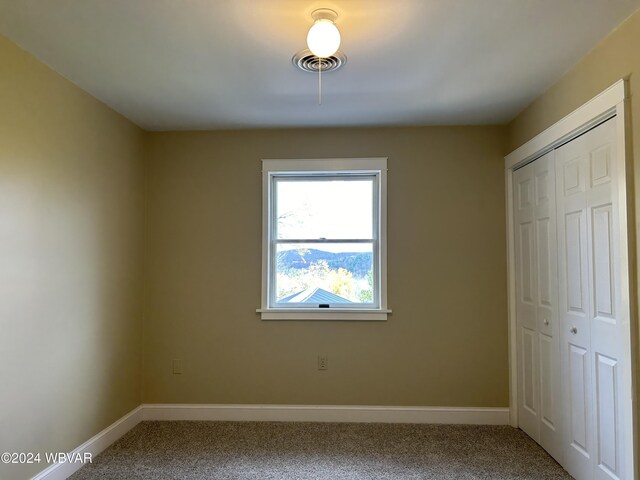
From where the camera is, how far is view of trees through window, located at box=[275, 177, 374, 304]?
3.44 meters

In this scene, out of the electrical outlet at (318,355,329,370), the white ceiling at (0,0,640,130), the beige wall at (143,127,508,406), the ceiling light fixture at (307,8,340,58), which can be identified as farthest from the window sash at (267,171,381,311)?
the ceiling light fixture at (307,8,340,58)

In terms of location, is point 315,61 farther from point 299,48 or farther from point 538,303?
point 538,303

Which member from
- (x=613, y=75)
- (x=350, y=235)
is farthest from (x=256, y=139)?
(x=613, y=75)

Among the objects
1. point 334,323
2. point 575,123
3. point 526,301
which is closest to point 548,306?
point 526,301

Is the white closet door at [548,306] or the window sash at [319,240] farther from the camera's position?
the window sash at [319,240]

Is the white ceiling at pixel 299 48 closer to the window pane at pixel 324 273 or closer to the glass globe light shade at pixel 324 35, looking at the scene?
Result: the glass globe light shade at pixel 324 35

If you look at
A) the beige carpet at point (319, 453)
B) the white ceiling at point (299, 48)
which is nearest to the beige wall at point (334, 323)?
the beige carpet at point (319, 453)

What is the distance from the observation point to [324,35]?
1.82m

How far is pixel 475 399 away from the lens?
3.26 metres

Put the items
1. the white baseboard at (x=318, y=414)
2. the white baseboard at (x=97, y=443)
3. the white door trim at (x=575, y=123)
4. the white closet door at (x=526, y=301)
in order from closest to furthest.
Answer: the white door trim at (x=575, y=123) → the white baseboard at (x=97, y=443) → the white closet door at (x=526, y=301) → the white baseboard at (x=318, y=414)

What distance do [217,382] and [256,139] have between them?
80.0 inches

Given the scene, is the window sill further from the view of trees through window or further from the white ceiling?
the white ceiling

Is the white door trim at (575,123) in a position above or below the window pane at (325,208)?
above

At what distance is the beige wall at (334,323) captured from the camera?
3.29m
